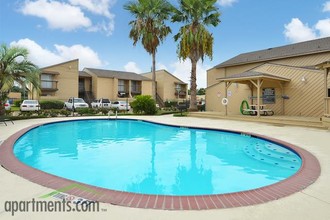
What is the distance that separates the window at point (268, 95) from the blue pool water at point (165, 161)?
8.93 metres

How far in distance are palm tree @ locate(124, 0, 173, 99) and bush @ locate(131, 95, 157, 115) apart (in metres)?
5.95

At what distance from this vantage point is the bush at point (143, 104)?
859 inches

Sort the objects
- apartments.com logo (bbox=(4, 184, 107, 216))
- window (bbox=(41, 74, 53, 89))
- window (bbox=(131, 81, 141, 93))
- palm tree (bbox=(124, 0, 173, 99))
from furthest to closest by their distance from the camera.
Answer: window (bbox=(131, 81, 141, 93)) → window (bbox=(41, 74, 53, 89)) → palm tree (bbox=(124, 0, 173, 99)) → apartments.com logo (bbox=(4, 184, 107, 216))

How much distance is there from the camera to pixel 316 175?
4379 millimetres

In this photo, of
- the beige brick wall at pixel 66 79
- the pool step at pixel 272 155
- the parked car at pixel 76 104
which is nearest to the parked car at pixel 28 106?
the parked car at pixel 76 104

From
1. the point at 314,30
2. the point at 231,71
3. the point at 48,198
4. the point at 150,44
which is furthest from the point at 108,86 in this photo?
the point at 48,198

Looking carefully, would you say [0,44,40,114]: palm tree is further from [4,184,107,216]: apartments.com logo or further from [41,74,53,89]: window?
[41,74,53,89]: window

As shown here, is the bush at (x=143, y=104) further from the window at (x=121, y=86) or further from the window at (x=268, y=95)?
the window at (x=121, y=86)

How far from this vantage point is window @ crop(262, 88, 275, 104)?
1769 centimetres

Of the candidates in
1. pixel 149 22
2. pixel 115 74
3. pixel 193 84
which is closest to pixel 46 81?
pixel 115 74

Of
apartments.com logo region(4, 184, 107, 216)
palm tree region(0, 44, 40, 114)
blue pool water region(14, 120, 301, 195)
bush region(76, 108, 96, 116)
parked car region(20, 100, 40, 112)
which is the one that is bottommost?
blue pool water region(14, 120, 301, 195)

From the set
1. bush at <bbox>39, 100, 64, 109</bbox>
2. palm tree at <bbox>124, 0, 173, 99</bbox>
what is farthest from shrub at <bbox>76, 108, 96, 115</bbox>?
palm tree at <bbox>124, 0, 173, 99</bbox>

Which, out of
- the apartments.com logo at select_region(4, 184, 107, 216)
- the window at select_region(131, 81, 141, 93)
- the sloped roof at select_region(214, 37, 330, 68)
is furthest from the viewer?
the window at select_region(131, 81, 141, 93)

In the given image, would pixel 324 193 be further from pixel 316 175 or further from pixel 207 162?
pixel 207 162
